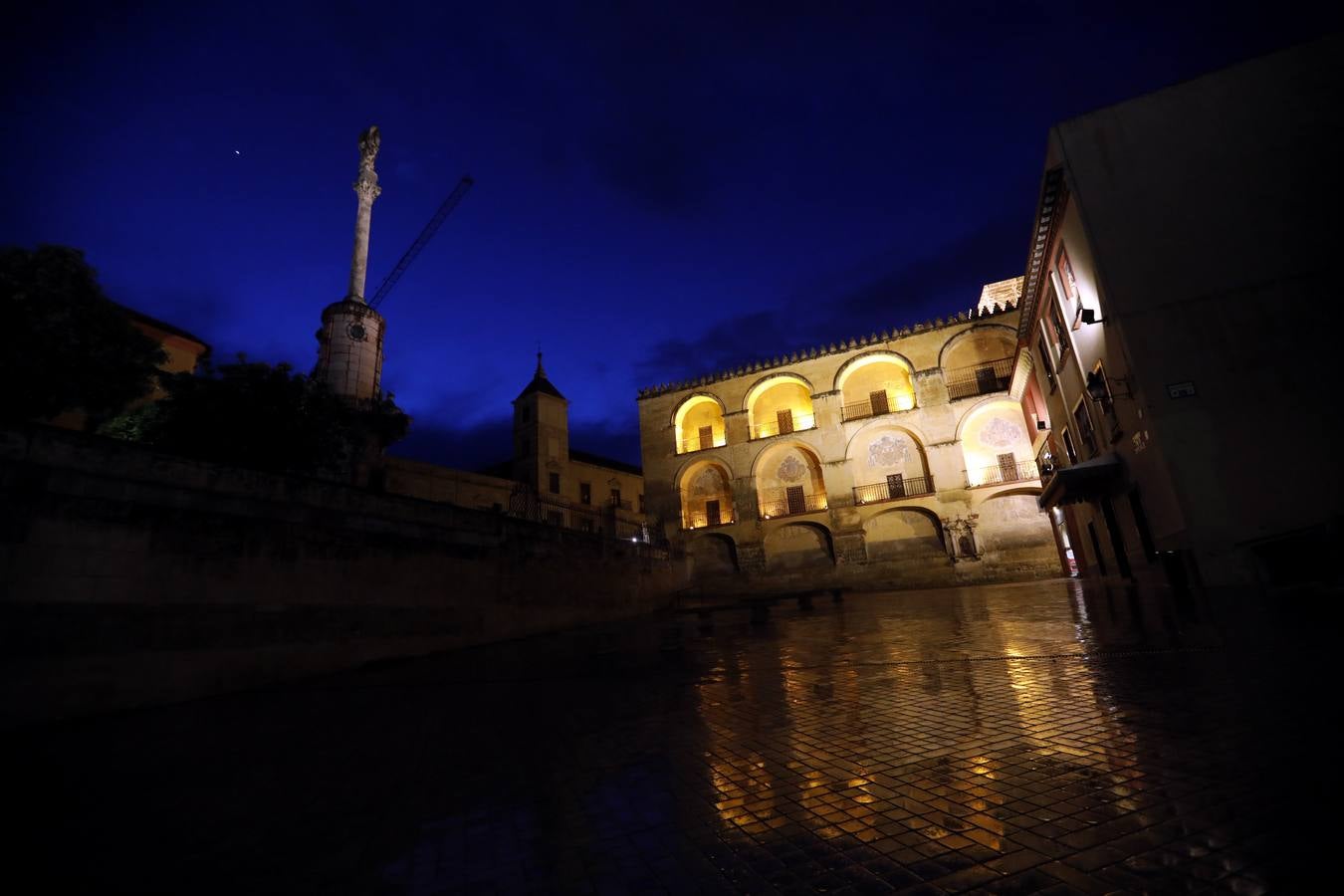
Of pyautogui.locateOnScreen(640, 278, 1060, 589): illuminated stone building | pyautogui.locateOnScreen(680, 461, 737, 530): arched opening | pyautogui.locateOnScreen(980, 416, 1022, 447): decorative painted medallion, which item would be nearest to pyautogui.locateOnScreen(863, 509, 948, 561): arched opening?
pyautogui.locateOnScreen(640, 278, 1060, 589): illuminated stone building

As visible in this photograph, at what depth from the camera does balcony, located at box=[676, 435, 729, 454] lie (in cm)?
3441

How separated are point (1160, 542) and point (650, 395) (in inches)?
1064

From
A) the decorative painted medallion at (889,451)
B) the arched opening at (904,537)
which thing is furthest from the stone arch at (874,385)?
the arched opening at (904,537)

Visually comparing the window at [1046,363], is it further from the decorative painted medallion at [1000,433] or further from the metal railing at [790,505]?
the metal railing at [790,505]

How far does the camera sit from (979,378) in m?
28.7

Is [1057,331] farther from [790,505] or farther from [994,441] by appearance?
[790,505]

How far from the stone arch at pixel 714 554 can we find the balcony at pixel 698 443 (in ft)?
18.0

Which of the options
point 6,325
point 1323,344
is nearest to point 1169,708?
point 1323,344

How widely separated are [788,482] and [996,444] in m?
10.7

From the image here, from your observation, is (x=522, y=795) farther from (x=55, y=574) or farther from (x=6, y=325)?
(x=6, y=325)

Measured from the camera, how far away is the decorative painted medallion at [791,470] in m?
31.8

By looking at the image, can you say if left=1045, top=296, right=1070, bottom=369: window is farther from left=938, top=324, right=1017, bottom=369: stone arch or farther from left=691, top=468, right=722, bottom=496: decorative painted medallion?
left=691, top=468, right=722, bottom=496: decorative painted medallion

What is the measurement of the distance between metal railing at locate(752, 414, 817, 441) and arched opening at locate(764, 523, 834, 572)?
5.63 m

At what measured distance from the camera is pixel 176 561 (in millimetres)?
7195
